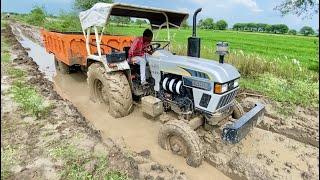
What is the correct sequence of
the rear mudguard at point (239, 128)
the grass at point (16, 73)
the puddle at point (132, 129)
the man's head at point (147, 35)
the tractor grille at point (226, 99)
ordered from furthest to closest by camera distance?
1. the grass at point (16, 73)
2. the man's head at point (147, 35)
3. the tractor grille at point (226, 99)
4. the puddle at point (132, 129)
5. the rear mudguard at point (239, 128)

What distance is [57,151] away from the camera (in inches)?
158

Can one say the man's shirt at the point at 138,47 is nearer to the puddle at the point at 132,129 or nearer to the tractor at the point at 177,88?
the tractor at the point at 177,88

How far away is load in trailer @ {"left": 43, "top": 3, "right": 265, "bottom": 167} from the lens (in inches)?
158

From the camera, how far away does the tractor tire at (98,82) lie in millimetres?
5586

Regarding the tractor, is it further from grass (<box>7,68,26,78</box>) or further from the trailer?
grass (<box>7,68,26,78</box>)

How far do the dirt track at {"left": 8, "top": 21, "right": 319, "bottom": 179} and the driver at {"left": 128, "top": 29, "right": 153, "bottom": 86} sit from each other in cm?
95

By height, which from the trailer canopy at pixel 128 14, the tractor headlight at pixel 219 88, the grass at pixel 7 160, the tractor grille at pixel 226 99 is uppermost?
the trailer canopy at pixel 128 14

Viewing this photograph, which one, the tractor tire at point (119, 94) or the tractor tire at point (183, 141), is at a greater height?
the tractor tire at point (119, 94)

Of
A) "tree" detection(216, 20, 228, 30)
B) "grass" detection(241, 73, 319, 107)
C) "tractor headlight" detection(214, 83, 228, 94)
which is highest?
"tree" detection(216, 20, 228, 30)

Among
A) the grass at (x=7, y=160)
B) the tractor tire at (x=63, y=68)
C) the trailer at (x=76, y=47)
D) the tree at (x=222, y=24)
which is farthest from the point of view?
the tree at (x=222, y=24)

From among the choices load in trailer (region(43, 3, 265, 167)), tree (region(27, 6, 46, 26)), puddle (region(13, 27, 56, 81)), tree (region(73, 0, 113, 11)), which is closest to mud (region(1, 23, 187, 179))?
load in trailer (region(43, 3, 265, 167))

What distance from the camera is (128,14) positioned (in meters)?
5.83

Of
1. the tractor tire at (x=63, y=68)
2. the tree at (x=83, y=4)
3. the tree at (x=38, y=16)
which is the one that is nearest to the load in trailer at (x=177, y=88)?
the tractor tire at (x=63, y=68)

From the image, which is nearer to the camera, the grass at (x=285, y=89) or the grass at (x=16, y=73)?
the grass at (x=285, y=89)
